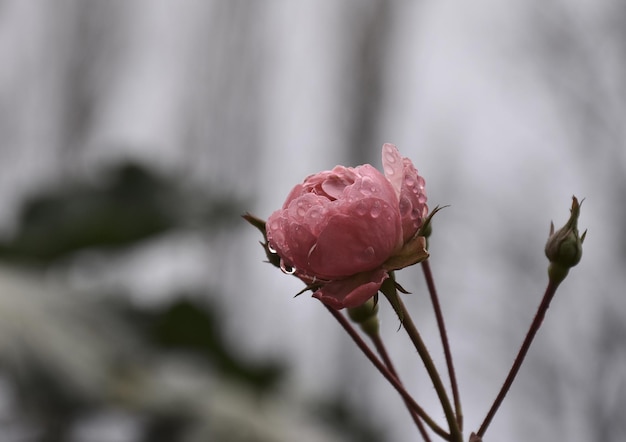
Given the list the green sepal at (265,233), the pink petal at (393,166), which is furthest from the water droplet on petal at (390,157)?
the green sepal at (265,233)

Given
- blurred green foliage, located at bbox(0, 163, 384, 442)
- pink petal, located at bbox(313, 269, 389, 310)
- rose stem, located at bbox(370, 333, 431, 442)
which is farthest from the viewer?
blurred green foliage, located at bbox(0, 163, 384, 442)

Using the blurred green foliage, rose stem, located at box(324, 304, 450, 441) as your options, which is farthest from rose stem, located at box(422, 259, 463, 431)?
the blurred green foliage

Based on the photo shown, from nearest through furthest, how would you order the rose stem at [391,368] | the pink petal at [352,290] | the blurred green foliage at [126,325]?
the pink petal at [352,290] → the rose stem at [391,368] → the blurred green foliage at [126,325]

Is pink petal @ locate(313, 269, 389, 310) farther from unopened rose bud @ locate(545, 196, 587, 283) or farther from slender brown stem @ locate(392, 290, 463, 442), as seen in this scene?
unopened rose bud @ locate(545, 196, 587, 283)

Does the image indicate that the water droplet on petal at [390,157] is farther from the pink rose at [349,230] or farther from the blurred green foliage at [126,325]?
the blurred green foliage at [126,325]

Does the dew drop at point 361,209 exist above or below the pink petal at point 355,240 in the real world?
above

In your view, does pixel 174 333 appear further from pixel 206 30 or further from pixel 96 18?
pixel 206 30
